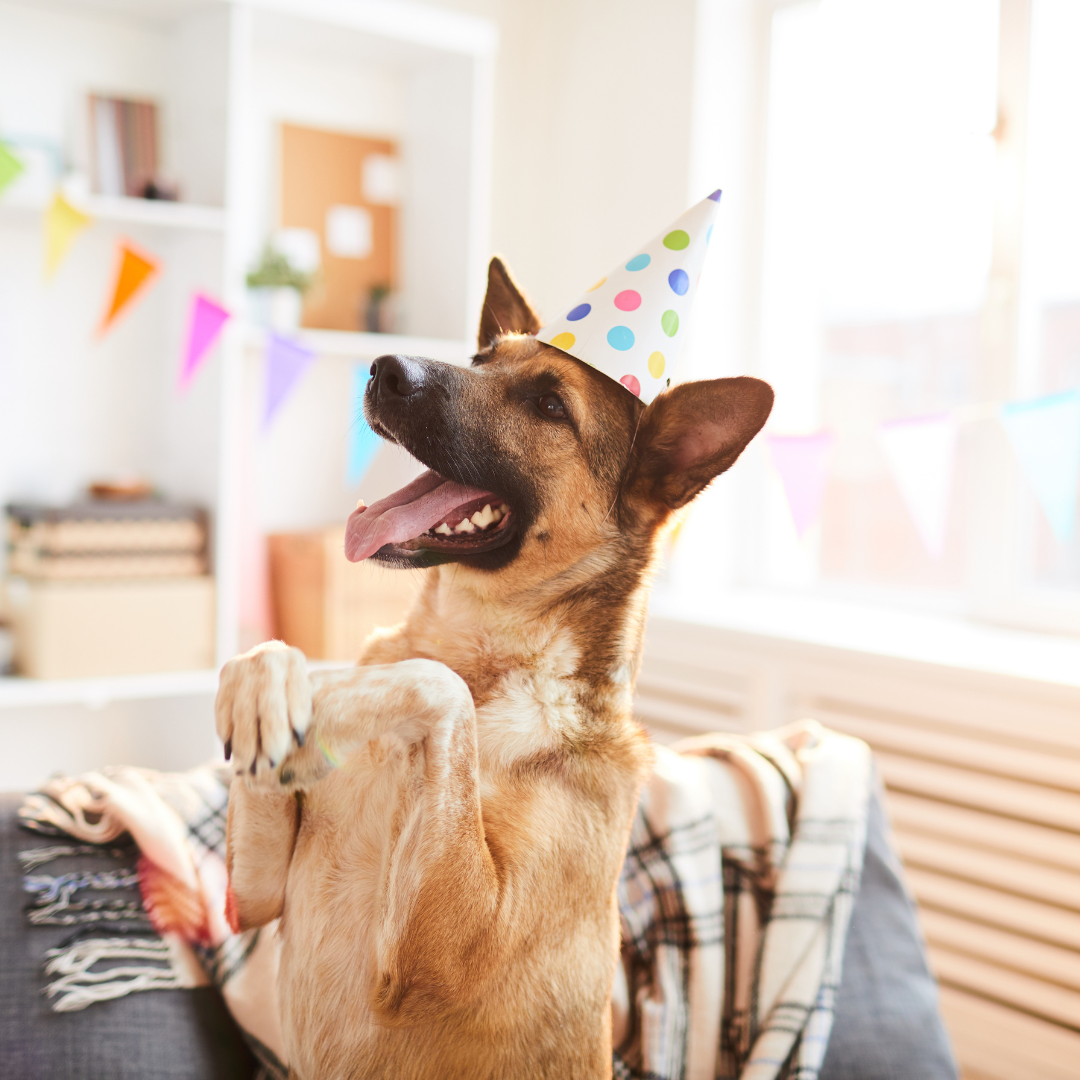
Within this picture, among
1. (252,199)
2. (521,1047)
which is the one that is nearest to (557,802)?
(521,1047)

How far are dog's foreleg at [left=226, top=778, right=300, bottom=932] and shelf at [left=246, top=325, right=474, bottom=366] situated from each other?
73.9 inches

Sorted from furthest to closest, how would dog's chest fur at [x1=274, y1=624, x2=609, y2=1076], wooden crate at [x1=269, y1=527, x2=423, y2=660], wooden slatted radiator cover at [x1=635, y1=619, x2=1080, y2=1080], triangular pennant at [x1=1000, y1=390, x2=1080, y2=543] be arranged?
wooden crate at [x1=269, y1=527, x2=423, y2=660], wooden slatted radiator cover at [x1=635, y1=619, x2=1080, y2=1080], triangular pennant at [x1=1000, y1=390, x2=1080, y2=543], dog's chest fur at [x1=274, y1=624, x2=609, y2=1076]

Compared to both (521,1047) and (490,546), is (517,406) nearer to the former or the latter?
(490,546)

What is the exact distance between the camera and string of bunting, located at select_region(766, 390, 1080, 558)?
187 centimetres

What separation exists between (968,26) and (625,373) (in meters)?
2.36

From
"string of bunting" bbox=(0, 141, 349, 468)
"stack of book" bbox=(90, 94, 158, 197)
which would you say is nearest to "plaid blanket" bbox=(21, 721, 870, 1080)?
"string of bunting" bbox=(0, 141, 349, 468)

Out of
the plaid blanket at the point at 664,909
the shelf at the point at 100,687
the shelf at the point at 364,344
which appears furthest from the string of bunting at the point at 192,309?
the plaid blanket at the point at 664,909

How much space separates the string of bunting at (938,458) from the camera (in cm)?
187

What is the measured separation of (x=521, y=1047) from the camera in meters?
0.78

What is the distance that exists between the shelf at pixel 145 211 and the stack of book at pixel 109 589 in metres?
0.65

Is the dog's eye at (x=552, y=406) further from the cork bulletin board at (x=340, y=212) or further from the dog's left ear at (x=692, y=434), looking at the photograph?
the cork bulletin board at (x=340, y=212)

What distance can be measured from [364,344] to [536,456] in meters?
1.97

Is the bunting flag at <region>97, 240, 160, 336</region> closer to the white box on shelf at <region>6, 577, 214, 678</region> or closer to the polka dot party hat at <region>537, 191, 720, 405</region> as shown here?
the white box on shelf at <region>6, 577, 214, 678</region>

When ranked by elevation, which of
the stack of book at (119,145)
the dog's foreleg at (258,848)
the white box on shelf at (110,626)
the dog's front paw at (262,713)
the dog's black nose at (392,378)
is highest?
the stack of book at (119,145)
